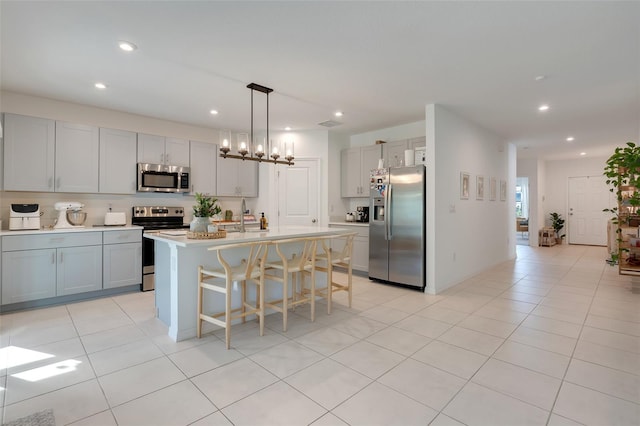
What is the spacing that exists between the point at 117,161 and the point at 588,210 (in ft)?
39.3

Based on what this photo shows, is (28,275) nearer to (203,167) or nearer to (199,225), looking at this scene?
(199,225)

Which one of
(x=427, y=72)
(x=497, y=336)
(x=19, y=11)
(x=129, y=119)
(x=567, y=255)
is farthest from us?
(x=567, y=255)

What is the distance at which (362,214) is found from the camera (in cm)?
593

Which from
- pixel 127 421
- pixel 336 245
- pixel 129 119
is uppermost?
pixel 129 119

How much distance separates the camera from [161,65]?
306 centimetres

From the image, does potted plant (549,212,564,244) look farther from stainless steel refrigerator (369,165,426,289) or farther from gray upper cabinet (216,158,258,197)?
gray upper cabinet (216,158,258,197)

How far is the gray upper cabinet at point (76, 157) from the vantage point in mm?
4054

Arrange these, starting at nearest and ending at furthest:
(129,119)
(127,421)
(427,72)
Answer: (127,421) < (427,72) < (129,119)

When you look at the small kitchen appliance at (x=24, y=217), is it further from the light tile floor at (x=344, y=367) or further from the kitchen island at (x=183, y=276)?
the kitchen island at (x=183, y=276)

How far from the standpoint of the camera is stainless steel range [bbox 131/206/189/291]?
448 cm

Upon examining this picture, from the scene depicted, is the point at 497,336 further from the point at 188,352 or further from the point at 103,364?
the point at 103,364

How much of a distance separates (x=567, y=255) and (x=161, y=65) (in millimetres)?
9198

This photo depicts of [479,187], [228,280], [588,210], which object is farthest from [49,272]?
[588,210]

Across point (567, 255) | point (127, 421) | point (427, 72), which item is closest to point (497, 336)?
point (427, 72)
